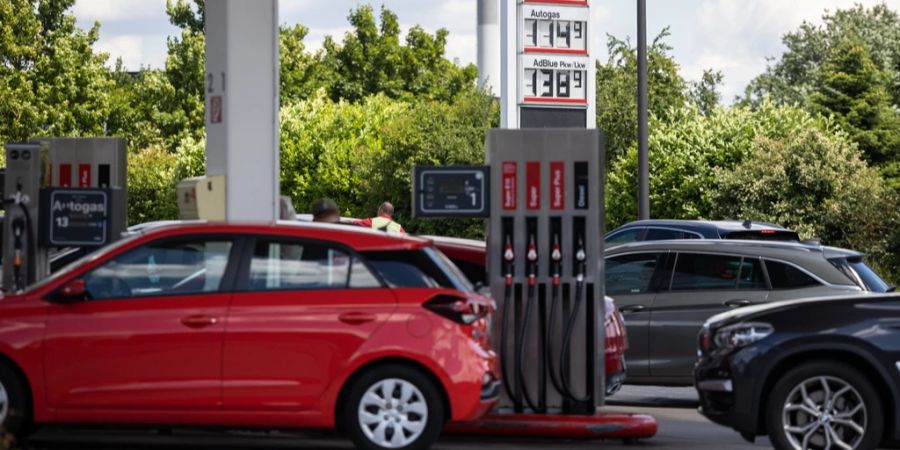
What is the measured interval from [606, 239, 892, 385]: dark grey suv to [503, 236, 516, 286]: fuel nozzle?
3.55m

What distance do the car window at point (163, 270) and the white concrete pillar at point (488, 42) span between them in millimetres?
74605

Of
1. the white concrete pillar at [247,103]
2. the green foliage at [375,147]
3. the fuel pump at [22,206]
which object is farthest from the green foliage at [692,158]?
the fuel pump at [22,206]

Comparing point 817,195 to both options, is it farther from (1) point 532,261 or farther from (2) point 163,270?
(2) point 163,270

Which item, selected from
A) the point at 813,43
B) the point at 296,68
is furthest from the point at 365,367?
the point at 813,43

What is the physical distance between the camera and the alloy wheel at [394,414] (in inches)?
405

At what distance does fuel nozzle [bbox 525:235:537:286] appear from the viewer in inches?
472

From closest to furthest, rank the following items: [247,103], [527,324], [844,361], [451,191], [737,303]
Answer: [844,361], [451,191], [527,324], [247,103], [737,303]

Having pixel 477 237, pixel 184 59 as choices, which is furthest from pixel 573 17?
pixel 184 59

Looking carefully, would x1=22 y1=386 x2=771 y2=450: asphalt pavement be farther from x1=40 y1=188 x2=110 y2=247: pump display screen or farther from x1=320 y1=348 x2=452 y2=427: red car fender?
x1=40 y1=188 x2=110 y2=247: pump display screen

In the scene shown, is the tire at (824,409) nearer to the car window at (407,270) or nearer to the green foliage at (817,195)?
the car window at (407,270)

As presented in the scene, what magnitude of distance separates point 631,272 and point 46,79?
43.8 m

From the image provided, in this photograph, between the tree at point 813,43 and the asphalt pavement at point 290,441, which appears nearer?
the asphalt pavement at point 290,441

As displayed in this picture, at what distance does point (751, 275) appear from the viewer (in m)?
15.4

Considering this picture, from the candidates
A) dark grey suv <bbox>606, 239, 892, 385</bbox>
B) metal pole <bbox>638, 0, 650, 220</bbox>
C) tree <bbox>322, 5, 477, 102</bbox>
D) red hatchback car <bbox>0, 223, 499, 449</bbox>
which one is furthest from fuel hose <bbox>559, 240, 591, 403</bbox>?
tree <bbox>322, 5, 477, 102</bbox>
